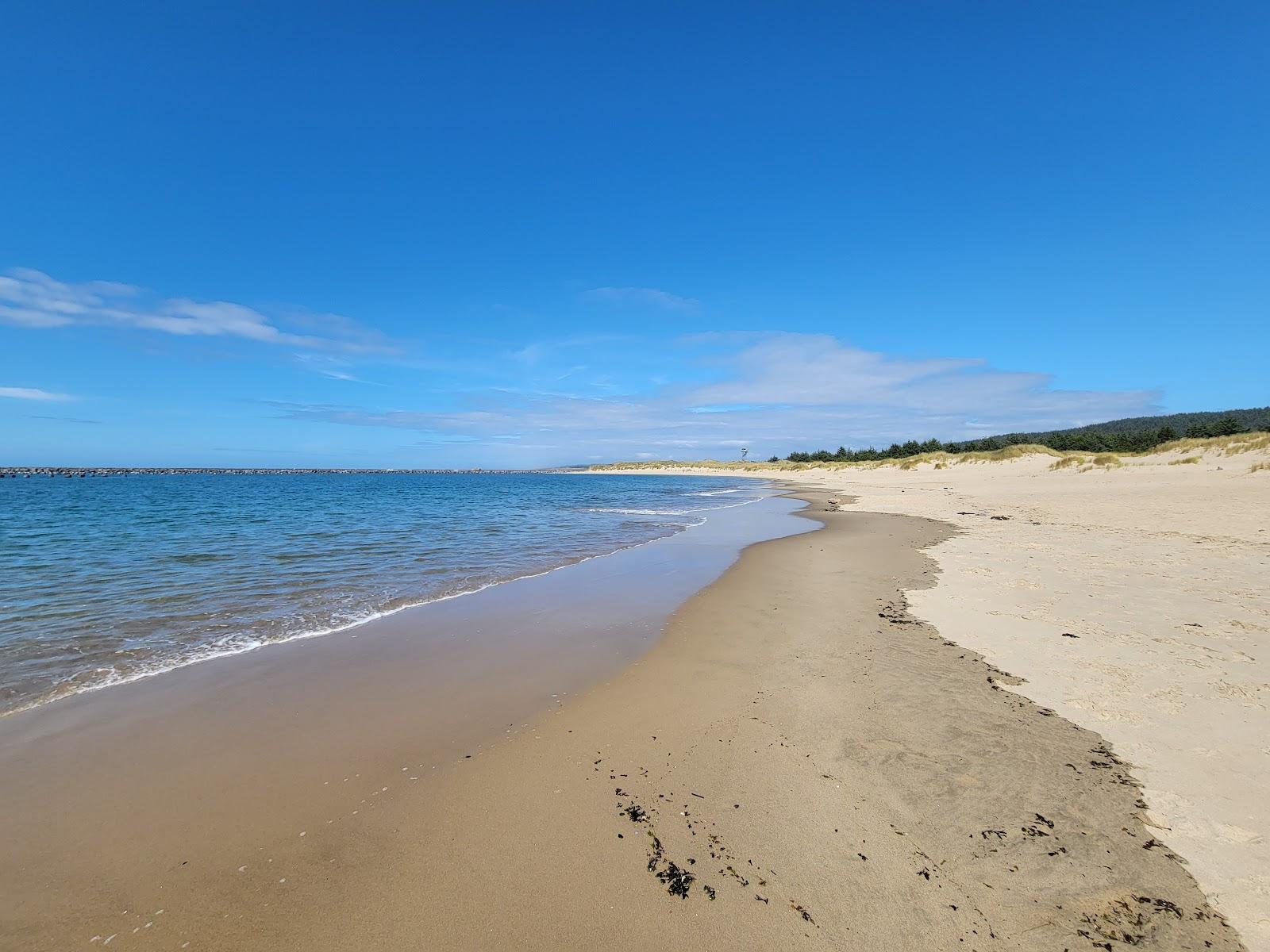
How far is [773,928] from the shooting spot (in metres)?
2.52

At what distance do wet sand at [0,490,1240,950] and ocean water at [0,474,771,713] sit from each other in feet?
6.24

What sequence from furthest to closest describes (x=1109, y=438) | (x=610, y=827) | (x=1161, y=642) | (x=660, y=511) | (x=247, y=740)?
1. (x=1109, y=438)
2. (x=660, y=511)
3. (x=1161, y=642)
4. (x=247, y=740)
5. (x=610, y=827)

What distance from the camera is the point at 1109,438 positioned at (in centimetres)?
5356

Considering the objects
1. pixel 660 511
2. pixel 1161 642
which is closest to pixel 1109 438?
pixel 660 511

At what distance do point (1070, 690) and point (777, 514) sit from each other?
20775 mm

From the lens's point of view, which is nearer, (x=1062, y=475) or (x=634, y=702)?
(x=634, y=702)

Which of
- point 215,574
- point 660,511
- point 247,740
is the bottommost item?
point 660,511

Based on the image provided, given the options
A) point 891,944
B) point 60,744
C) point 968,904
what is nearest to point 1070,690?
point 968,904

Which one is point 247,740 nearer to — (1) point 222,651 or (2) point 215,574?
(1) point 222,651

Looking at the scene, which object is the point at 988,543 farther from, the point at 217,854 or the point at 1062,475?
the point at 1062,475

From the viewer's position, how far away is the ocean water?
6.51 metres

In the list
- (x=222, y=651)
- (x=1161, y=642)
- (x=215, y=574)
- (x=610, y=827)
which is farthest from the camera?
(x=215, y=574)

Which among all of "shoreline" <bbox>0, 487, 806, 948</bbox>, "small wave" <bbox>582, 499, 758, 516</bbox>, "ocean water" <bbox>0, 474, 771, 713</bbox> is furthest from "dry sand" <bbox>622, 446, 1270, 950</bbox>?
"small wave" <bbox>582, 499, 758, 516</bbox>

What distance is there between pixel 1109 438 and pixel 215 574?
232ft
